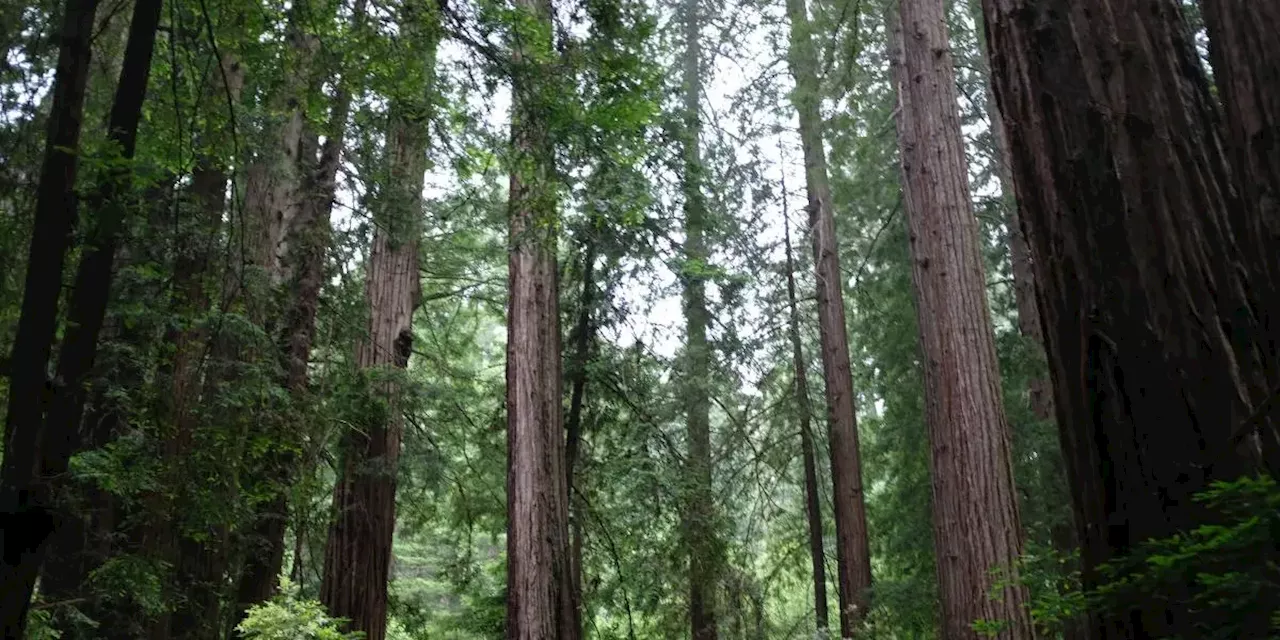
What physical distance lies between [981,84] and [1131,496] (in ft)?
40.4

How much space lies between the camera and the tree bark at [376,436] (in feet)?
27.9

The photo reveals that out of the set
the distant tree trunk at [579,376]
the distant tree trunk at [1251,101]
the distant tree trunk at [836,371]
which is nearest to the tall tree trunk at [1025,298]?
the distant tree trunk at [836,371]

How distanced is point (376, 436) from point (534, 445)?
173 centimetres

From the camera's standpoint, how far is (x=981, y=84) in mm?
13500

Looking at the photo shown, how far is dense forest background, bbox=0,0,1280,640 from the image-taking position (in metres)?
2.57

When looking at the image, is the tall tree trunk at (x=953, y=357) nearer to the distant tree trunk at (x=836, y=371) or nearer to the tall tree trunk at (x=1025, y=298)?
the distant tree trunk at (x=836, y=371)

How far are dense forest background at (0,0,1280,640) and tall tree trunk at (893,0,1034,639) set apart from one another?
29 mm

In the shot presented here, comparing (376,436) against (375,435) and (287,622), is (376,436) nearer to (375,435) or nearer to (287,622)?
(375,435)

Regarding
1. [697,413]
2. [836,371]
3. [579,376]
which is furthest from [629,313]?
[836,371]

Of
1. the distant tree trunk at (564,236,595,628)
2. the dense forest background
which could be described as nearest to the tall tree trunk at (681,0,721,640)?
the dense forest background

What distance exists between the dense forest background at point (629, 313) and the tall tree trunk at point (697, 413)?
0.08 m

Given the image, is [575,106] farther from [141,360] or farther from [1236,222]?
[1236,222]

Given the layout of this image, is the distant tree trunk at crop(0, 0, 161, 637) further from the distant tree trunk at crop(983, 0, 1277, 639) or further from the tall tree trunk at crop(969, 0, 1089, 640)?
the tall tree trunk at crop(969, 0, 1089, 640)

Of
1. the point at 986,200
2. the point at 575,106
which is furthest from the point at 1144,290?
the point at 986,200
